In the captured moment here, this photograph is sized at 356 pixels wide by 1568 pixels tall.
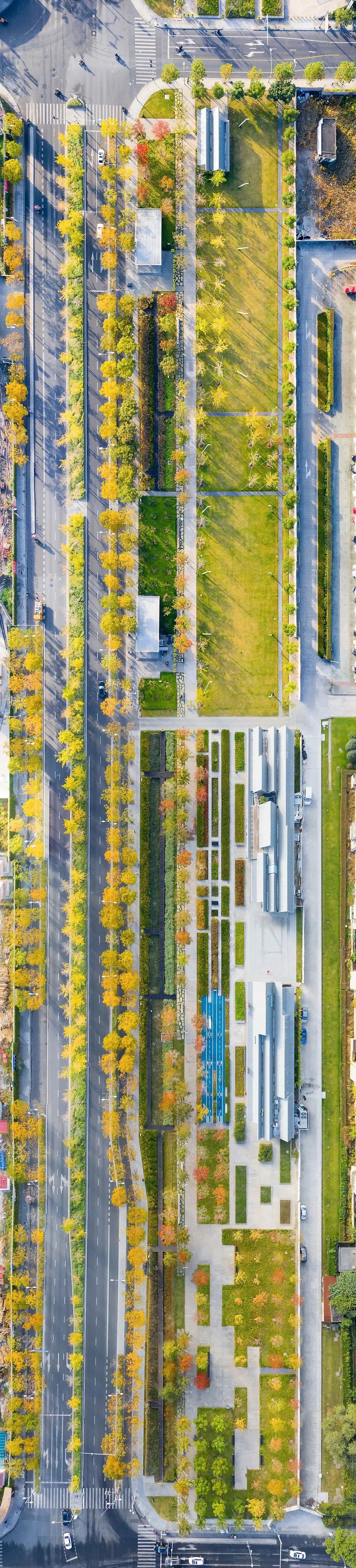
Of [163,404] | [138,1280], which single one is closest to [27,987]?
[138,1280]

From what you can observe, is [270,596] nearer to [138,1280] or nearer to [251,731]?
[251,731]

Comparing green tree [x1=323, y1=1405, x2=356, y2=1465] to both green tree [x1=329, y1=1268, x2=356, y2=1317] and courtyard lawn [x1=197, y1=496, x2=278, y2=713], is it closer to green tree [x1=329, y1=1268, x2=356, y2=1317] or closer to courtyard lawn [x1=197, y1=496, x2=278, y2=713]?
green tree [x1=329, y1=1268, x2=356, y2=1317]

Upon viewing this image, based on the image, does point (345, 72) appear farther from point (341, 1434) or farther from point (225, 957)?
point (341, 1434)

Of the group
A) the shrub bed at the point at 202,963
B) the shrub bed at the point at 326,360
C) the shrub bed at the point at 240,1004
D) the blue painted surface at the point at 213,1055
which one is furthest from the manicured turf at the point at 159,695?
the shrub bed at the point at 326,360

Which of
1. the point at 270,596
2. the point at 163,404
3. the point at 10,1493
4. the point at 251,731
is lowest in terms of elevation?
the point at 10,1493

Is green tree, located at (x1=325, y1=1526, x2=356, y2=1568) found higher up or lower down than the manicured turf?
lower down

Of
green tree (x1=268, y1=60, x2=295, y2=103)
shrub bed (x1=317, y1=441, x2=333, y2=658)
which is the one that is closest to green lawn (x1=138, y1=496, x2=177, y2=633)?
shrub bed (x1=317, y1=441, x2=333, y2=658)
